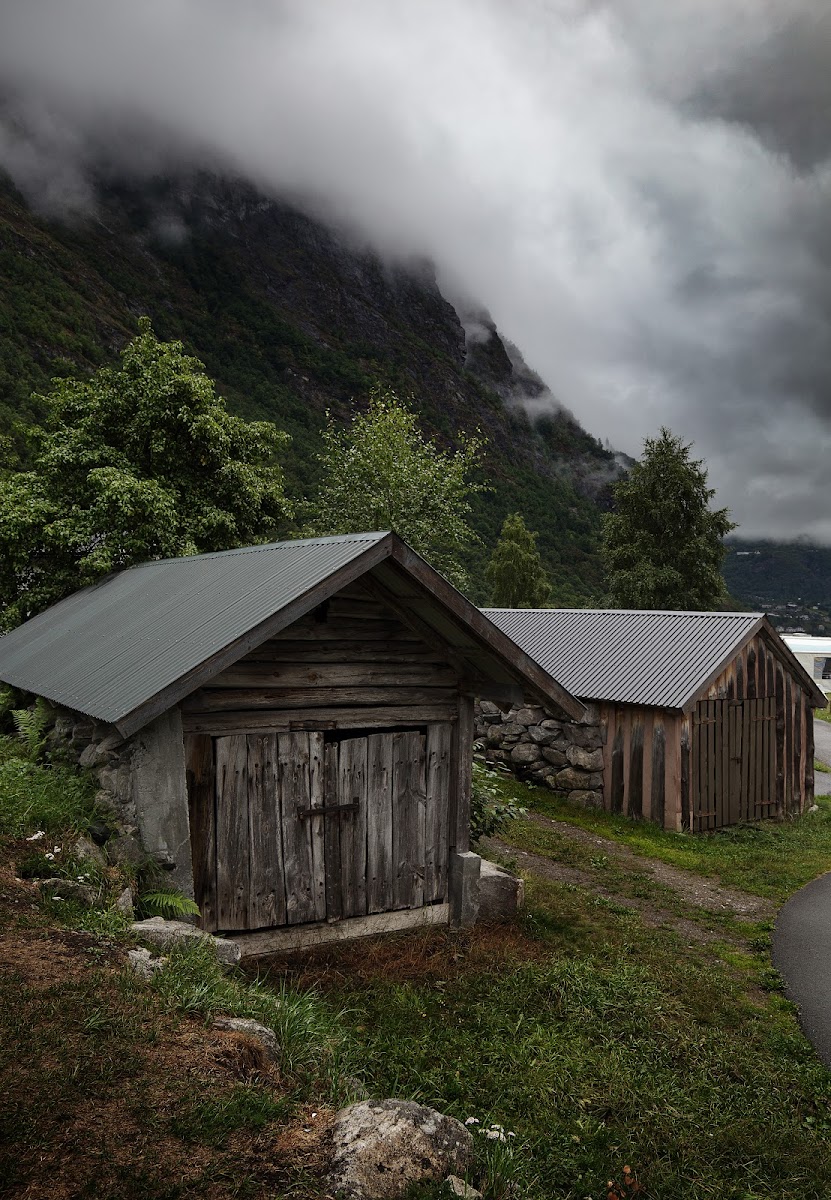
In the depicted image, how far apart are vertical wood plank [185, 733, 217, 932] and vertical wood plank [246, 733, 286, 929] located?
0.40 metres

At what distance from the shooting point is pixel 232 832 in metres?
8.00

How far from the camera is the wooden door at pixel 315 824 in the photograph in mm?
7910

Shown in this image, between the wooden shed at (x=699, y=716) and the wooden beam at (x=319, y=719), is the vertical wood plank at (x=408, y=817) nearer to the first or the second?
the wooden beam at (x=319, y=719)

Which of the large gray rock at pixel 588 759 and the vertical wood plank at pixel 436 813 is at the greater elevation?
the vertical wood plank at pixel 436 813

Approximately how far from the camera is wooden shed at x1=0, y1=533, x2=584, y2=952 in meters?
7.48

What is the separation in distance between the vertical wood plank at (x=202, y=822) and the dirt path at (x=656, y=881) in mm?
6368

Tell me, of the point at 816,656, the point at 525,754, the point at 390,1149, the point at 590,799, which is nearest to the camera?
the point at 390,1149

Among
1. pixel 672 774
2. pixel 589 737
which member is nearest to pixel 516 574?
pixel 589 737

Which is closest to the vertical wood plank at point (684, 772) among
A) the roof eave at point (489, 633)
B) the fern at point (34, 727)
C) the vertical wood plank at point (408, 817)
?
the roof eave at point (489, 633)

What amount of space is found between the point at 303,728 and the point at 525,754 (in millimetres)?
12659

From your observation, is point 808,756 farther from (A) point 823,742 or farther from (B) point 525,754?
(A) point 823,742

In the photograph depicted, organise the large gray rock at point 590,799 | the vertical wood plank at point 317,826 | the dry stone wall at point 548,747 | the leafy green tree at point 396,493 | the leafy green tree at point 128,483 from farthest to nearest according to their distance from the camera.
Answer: the leafy green tree at point 396,493 → the dry stone wall at point 548,747 → the large gray rock at point 590,799 → the leafy green tree at point 128,483 → the vertical wood plank at point 317,826

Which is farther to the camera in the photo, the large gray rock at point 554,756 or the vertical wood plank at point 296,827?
the large gray rock at point 554,756

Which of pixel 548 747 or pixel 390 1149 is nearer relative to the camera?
pixel 390 1149
